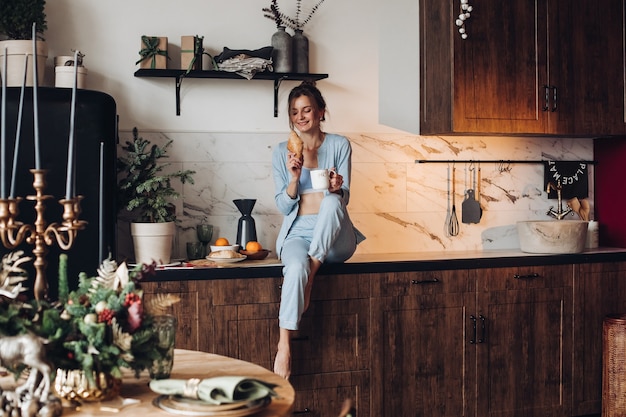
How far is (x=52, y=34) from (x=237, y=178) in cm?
117

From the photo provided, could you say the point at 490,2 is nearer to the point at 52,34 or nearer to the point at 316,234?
the point at 316,234

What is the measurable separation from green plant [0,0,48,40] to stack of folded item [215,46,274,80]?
882 mm

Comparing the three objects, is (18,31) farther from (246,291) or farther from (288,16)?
(246,291)

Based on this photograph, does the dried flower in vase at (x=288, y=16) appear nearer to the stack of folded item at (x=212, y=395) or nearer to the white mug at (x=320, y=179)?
the white mug at (x=320, y=179)

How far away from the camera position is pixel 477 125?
4336 millimetres

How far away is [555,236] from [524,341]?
595 millimetres

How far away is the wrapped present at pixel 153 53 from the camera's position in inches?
160

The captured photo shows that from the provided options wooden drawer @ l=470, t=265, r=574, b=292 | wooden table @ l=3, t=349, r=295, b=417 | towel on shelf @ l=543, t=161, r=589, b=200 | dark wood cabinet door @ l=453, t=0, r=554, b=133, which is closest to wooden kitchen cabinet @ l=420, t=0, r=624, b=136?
dark wood cabinet door @ l=453, t=0, r=554, b=133

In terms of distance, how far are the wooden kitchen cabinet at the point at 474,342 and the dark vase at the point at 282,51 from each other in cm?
123

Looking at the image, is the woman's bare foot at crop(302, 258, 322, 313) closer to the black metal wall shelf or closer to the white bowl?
the white bowl

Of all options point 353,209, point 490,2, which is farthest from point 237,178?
point 490,2

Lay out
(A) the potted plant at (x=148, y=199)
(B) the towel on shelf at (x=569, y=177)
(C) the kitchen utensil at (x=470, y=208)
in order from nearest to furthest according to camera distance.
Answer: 1. (A) the potted plant at (x=148, y=199)
2. (C) the kitchen utensil at (x=470, y=208)
3. (B) the towel on shelf at (x=569, y=177)

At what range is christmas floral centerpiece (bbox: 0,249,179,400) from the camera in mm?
1717

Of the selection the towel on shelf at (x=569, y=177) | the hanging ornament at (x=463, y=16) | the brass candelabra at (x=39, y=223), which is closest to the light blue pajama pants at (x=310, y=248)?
the hanging ornament at (x=463, y=16)
